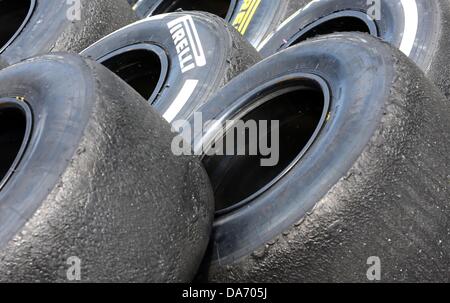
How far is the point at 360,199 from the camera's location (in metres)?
1.79

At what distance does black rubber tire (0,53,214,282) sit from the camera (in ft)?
5.40

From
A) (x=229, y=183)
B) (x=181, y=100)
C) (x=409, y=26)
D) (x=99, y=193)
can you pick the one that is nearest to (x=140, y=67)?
(x=181, y=100)

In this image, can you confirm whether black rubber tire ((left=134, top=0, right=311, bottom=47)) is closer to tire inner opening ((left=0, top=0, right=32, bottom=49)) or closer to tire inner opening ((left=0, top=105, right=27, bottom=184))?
tire inner opening ((left=0, top=0, right=32, bottom=49))

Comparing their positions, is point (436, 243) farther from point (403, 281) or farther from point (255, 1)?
point (255, 1)

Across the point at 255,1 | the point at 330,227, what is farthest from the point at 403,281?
the point at 255,1

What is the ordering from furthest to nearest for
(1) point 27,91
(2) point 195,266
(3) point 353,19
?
(3) point 353,19 → (1) point 27,91 → (2) point 195,266

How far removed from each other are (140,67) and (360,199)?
1758 millimetres

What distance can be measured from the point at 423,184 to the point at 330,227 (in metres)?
0.27

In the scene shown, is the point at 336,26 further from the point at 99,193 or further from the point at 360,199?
the point at 99,193

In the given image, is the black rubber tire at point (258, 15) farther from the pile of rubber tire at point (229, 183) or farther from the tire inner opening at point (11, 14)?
the pile of rubber tire at point (229, 183)

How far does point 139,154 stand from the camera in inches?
71.7

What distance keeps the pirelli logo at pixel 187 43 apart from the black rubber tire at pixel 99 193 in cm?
94

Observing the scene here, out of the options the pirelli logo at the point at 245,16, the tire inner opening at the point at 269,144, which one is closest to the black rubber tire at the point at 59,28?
the pirelli logo at the point at 245,16

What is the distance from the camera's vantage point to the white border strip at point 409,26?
2.75 meters
